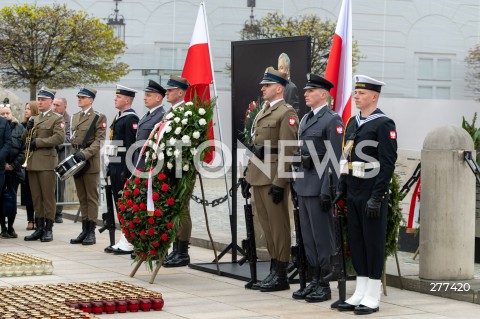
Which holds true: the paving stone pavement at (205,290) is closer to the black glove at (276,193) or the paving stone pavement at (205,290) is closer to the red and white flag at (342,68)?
the black glove at (276,193)

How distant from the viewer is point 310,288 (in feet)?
30.0

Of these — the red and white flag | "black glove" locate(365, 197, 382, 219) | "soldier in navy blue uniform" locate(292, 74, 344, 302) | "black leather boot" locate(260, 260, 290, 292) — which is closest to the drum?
the red and white flag

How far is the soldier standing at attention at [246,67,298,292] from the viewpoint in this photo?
9.45 metres

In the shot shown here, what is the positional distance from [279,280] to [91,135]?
14.4 ft

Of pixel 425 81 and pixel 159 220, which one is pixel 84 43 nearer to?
pixel 425 81

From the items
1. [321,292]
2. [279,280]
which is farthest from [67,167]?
[321,292]

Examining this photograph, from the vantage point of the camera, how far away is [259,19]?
116 ft

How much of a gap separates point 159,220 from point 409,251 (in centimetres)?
361

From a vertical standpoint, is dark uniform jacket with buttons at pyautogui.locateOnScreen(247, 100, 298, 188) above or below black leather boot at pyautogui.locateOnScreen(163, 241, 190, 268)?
above

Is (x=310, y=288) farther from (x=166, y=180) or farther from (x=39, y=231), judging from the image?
(x=39, y=231)

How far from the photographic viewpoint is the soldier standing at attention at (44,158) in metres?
13.6

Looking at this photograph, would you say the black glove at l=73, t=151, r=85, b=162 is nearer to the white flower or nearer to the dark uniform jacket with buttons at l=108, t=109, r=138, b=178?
the dark uniform jacket with buttons at l=108, t=109, r=138, b=178

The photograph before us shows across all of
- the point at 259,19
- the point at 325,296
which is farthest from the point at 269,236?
the point at 259,19

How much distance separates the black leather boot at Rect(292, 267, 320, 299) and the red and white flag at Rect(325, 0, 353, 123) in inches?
74.5
